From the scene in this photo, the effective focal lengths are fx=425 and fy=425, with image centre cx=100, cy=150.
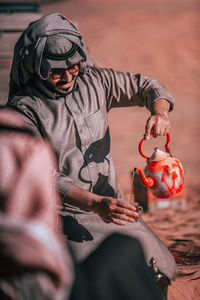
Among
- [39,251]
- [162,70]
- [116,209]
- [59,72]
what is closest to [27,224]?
[39,251]

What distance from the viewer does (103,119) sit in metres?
3.16

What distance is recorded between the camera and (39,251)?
1.36m

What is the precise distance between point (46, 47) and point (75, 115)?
51 cm

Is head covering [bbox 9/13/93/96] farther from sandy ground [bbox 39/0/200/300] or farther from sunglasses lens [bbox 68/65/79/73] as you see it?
sandy ground [bbox 39/0/200/300]

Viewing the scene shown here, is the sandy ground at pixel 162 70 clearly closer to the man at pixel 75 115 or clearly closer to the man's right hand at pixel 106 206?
the man at pixel 75 115

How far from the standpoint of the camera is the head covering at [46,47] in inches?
111

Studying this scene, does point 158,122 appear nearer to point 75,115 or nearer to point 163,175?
point 163,175

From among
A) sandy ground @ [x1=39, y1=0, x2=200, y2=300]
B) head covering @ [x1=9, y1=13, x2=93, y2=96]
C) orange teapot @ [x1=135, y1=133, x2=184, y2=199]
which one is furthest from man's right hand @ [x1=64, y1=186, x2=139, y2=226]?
sandy ground @ [x1=39, y1=0, x2=200, y2=300]

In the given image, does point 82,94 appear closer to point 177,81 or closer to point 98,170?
point 98,170

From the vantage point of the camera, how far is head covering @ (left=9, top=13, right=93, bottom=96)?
111 inches

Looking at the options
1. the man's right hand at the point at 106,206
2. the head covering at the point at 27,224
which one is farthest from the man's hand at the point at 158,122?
the head covering at the point at 27,224

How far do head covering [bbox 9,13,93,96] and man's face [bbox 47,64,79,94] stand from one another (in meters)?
0.06

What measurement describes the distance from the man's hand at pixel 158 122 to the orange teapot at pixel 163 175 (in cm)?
15

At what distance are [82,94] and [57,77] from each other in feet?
0.95
